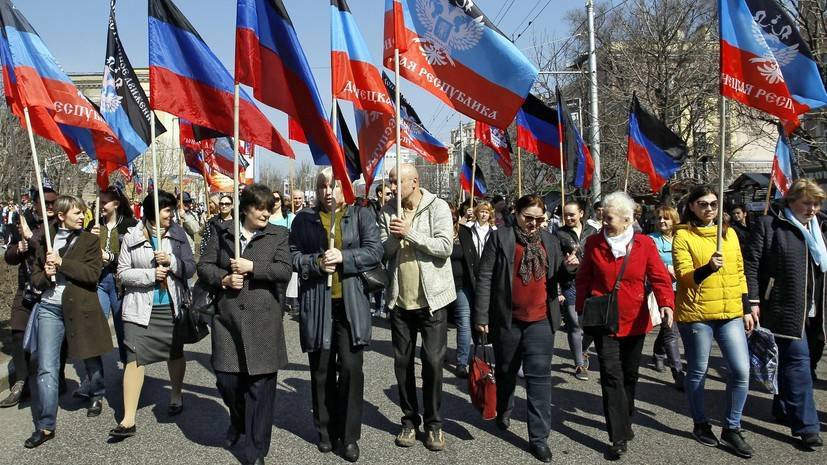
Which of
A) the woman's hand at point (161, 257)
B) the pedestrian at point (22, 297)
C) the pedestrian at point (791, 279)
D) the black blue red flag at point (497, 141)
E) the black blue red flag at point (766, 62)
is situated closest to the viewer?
the pedestrian at point (791, 279)

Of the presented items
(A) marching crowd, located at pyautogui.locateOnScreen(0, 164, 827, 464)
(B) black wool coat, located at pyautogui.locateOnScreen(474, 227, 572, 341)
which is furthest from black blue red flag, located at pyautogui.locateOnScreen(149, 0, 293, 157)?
(B) black wool coat, located at pyautogui.locateOnScreen(474, 227, 572, 341)

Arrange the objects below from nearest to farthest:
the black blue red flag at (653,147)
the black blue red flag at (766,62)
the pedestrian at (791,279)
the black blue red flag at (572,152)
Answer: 1. the pedestrian at (791,279)
2. the black blue red flag at (766,62)
3. the black blue red flag at (653,147)
4. the black blue red flag at (572,152)

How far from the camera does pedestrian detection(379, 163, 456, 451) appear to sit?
17.4 feet

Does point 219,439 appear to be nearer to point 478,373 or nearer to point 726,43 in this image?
point 478,373

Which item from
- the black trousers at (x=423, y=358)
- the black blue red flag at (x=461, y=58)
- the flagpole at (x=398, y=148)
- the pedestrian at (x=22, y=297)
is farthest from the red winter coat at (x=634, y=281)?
the pedestrian at (x=22, y=297)

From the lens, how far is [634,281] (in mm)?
5238

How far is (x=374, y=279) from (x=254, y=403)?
48.0 inches

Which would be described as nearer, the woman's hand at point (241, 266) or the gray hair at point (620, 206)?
the woman's hand at point (241, 266)

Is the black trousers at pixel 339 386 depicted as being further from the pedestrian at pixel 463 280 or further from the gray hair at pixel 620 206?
the pedestrian at pixel 463 280

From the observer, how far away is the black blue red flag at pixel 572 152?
10344mm

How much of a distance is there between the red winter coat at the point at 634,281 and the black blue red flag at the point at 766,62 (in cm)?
165

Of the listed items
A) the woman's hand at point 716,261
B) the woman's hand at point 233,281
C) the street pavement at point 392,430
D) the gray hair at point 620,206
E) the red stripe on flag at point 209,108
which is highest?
→ the red stripe on flag at point 209,108

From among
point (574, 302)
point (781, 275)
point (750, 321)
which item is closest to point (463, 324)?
point (574, 302)

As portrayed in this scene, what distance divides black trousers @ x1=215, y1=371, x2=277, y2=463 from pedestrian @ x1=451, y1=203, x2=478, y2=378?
3.10 m
